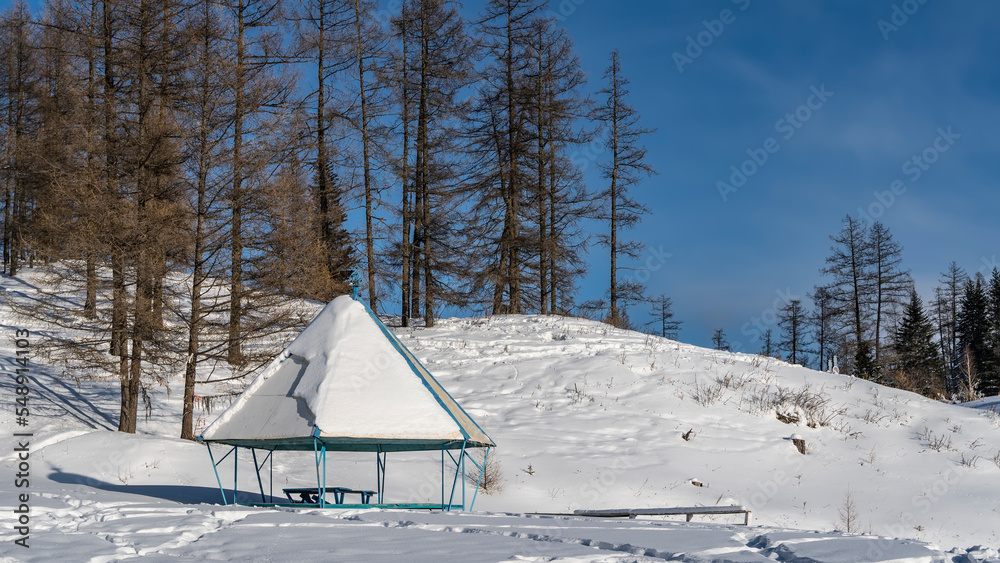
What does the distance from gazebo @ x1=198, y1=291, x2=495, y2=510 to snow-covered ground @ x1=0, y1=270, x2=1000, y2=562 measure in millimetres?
1334

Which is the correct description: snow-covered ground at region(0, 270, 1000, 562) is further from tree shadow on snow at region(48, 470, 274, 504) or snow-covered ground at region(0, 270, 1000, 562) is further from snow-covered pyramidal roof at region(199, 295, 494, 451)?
snow-covered pyramidal roof at region(199, 295, 494, 451)

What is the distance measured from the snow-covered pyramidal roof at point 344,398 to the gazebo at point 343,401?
1cm

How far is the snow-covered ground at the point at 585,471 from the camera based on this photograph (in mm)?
5445

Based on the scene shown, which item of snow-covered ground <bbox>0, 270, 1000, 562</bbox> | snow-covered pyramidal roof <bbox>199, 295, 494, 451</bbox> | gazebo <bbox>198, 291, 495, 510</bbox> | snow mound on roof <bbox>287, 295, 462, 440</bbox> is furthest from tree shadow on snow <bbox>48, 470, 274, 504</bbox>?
snow mound on roof <bbox>287, 295, 462, 440</bbox>

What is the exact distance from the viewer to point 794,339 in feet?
167

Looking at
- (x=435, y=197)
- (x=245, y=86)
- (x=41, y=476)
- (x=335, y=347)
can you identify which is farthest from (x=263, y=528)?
(x=435, y=197)

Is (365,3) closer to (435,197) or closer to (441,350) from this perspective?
(435,197)

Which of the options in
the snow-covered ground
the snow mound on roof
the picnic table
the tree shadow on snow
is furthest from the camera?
the tree shadow on snow

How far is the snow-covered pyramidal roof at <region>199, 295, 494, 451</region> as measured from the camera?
10.1m

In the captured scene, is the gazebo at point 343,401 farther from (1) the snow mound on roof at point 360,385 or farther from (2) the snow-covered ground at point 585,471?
(2) the snow-covered ground at point 585,471

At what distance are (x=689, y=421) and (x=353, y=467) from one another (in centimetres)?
758

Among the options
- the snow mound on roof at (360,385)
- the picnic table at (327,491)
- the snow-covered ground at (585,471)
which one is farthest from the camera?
the picnic table at (327,491)

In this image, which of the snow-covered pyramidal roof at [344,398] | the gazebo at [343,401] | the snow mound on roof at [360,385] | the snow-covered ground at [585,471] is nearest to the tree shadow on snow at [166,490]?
the snow-covered ground at [585,471]

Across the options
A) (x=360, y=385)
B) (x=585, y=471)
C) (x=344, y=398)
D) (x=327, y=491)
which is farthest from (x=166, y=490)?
(x=585, y=471)
